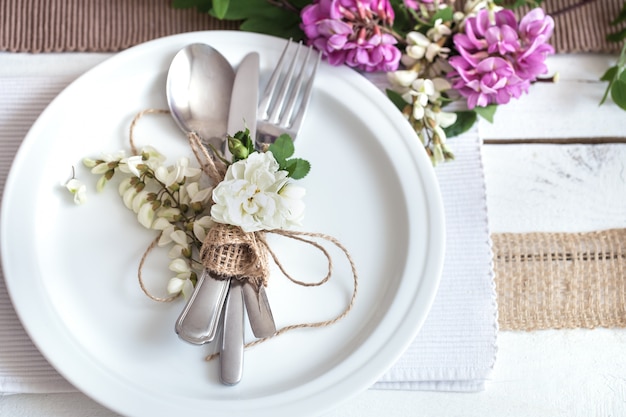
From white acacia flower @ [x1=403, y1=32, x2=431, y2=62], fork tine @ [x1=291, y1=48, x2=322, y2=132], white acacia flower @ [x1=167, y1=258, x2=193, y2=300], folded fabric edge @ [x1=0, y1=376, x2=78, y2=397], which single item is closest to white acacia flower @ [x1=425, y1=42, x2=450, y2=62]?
white acacia flower @ [x1=403, y1=32, x2=431, y2=62]

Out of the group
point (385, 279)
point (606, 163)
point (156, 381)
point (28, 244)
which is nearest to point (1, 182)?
point (28, 244)

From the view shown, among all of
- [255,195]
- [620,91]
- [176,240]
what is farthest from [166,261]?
[620,91]

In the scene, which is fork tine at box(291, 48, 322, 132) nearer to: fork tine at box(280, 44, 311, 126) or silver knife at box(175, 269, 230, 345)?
fork tine at box(280, 44, 311, 126)

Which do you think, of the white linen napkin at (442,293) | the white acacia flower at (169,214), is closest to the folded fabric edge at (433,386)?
the white linen napkin at (442,293)

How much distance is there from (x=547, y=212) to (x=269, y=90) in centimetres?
32

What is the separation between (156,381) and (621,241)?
0.48m

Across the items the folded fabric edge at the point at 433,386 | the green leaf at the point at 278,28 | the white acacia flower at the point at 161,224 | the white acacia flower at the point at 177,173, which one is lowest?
the folded fabric edge at the point at 433,386

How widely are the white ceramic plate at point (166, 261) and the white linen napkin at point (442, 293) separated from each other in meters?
0.06

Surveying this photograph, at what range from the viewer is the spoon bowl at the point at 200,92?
27.0 inches

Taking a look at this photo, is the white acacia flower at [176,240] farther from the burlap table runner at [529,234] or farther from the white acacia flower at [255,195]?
the burlap table runner at [529,234]

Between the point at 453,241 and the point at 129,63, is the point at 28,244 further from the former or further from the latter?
the point at 453,241

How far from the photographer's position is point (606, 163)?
2.47 ft

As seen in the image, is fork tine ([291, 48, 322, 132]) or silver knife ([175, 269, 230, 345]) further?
fork tine ([291, 48, 322, 132])

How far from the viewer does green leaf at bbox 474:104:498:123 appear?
2.35 feet
